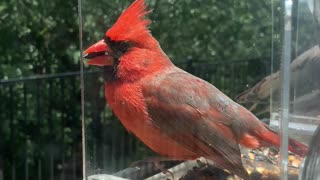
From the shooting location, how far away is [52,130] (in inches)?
157

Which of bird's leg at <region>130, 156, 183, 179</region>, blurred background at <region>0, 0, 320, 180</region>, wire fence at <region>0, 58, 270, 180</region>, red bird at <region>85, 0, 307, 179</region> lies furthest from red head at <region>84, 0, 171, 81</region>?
wire fence at <region>0, 58, 270, 180</region>

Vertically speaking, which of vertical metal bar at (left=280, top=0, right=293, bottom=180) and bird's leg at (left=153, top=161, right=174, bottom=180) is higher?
vertical metal bar at (left=280, top=0, right=293, bottom=180)

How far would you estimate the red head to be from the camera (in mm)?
1194

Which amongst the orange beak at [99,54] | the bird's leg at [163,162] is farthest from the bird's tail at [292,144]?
the orange beak at [99,54]

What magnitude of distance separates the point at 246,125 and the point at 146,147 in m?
0.26

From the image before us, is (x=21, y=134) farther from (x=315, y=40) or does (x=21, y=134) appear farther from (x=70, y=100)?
(x=315, y=40)

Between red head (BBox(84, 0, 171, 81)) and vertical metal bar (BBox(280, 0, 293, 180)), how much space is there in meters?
0.33

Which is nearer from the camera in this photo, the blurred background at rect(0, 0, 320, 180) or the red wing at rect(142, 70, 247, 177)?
the red wing at rect(142, 70, 247, 177)

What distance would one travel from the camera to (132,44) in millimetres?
1208

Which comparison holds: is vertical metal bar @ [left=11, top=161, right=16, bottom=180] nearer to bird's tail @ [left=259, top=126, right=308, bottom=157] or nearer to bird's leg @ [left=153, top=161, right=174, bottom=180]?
bird's leg @ [left=153, top=161, right=174, bottom=180]

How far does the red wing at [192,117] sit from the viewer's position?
3.72 ft

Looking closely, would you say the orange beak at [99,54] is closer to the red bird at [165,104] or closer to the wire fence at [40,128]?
the red bird at [165,104]

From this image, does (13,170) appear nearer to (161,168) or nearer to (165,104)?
(161,168)

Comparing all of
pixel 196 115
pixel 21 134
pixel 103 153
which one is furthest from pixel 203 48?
pixel 21 134
